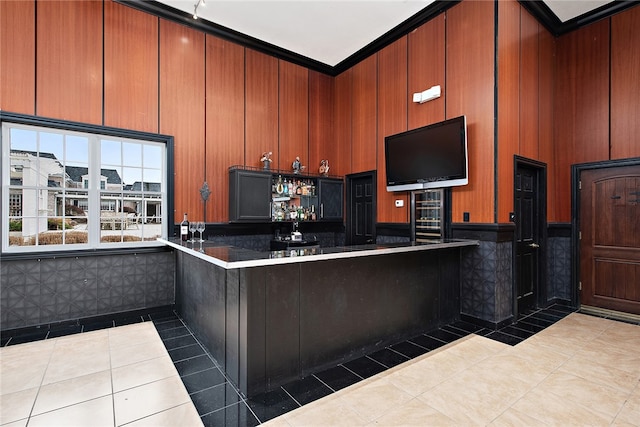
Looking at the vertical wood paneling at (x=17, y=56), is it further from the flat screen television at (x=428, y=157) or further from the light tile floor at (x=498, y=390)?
the flat screen television at (x=428, y=157)

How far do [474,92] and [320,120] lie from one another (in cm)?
294

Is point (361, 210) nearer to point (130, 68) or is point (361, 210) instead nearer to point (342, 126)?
point (342, 126)

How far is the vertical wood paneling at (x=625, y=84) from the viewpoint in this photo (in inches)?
163

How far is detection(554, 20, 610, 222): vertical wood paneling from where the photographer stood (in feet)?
14.6

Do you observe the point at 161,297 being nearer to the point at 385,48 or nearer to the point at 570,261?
the point at 385,48

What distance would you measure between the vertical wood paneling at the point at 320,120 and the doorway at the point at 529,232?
321 cm

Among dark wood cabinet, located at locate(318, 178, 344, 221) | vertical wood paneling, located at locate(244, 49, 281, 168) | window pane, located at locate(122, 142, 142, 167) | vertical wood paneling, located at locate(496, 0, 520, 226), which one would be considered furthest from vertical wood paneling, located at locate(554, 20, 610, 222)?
window pane, located at locate(122, 142, 142, 167)

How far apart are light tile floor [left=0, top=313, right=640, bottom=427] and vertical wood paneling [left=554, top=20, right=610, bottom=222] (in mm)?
2593

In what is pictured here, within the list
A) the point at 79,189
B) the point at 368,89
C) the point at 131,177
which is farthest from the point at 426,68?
the point at 79,189

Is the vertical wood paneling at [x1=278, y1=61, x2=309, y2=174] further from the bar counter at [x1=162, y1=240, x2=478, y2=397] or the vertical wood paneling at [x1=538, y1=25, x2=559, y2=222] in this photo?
the vertical wood paneling at [x1=538, y1=25, x2=559, y2=222]

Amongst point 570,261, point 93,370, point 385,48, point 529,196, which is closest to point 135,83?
point 93,370

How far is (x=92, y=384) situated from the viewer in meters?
2.47

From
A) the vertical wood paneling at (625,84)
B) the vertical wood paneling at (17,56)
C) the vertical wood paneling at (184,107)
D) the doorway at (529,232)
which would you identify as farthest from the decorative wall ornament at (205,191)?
the vertical wood paneling at (625,84)

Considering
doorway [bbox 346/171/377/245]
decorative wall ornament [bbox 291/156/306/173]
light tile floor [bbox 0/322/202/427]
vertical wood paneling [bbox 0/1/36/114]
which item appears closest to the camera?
light tile floor [bbox 0/322/202/427]
